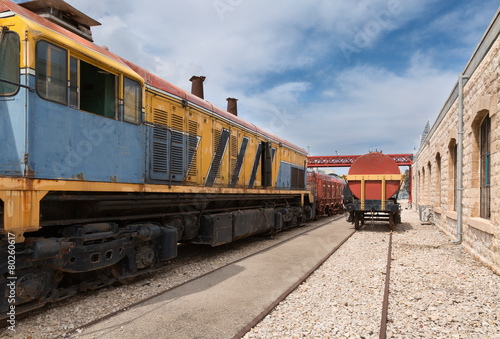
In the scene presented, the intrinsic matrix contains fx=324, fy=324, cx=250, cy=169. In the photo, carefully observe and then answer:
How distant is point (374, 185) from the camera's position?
14.3 metres

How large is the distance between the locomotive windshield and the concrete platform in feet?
10.2

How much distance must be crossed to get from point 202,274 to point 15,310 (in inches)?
127

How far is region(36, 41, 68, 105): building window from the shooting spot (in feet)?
13.4

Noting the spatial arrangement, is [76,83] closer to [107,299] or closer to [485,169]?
[107,299]

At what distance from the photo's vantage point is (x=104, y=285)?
509cm

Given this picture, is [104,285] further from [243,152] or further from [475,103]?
[475,103]

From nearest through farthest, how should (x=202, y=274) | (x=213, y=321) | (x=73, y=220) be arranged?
(x=213, y=321)
(x=73, y=220)
(x=202, y=274)

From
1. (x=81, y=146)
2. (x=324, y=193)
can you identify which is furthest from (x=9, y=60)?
(x=324, y=193)

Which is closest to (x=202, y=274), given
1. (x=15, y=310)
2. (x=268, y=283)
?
(x=268, y=283)

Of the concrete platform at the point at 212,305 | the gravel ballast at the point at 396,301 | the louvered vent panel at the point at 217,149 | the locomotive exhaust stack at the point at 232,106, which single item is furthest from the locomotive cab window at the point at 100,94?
the locomotive exhaust stack at the point at 232,106

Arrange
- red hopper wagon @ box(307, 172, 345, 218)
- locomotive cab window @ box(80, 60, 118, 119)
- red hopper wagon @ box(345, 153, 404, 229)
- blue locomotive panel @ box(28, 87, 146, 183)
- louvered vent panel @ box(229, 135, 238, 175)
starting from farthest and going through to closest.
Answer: red hopper wagon @ box(307, 172, 345, 218) < red hopper wagon @ box(345, 153, 404, 229) < louvered vent panel @ box(229, 135, 238, 175) < locomotive cab window @ box(80, 60, 118, 119) < blue locomotive panel @ box(28, 87, 146, 183)

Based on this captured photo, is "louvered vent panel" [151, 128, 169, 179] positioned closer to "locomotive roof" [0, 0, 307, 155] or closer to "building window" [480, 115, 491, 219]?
"locomotive roof" [0, 0, 307, 155]

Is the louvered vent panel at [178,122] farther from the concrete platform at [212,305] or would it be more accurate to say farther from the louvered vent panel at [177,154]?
the concrete platform at [212,305]

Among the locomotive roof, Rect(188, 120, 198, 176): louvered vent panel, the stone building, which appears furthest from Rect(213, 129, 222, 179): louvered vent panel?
the stone building
